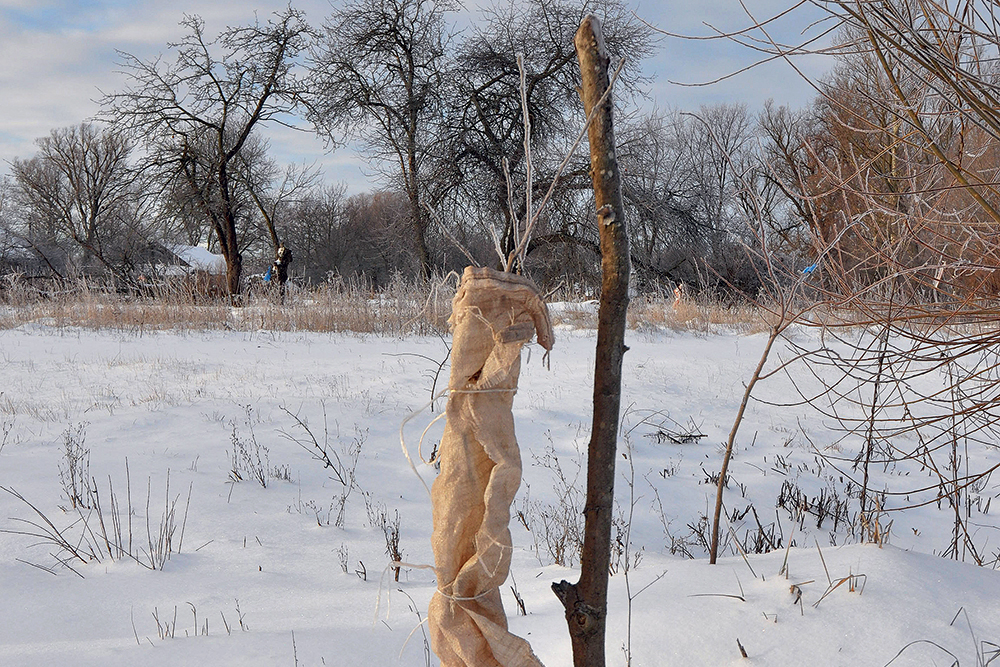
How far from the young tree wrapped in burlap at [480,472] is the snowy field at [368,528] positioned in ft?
0.30

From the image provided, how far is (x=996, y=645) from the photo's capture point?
1509 millimetres

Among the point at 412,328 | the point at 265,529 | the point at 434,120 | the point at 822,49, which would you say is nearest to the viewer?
the point at 822,49

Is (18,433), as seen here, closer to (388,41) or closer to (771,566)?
(771,566)

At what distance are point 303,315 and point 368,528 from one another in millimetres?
6624

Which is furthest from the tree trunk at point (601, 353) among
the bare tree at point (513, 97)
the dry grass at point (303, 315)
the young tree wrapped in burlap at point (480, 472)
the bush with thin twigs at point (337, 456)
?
the bare tree at point (513, 97)

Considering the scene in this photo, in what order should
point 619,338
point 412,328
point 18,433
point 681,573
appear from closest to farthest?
point 619,338, point 681,573, point 18,433, point 412,328

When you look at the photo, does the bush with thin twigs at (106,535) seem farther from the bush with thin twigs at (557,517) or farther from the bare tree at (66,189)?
the bare tree at (66,189)

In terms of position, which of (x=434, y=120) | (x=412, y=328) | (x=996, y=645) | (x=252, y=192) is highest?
(x=434, y=120)

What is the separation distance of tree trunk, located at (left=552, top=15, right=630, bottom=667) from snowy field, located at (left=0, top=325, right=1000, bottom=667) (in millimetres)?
301

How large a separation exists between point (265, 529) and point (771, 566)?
7.29 ft

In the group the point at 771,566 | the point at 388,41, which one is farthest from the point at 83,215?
the point at 771,566

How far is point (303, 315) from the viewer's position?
9.12 metres

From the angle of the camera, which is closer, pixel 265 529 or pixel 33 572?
pixel 33 572

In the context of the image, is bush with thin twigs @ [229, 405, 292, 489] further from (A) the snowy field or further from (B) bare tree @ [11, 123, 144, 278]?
(B) bare tree @ [11, 123, 144, 278]
